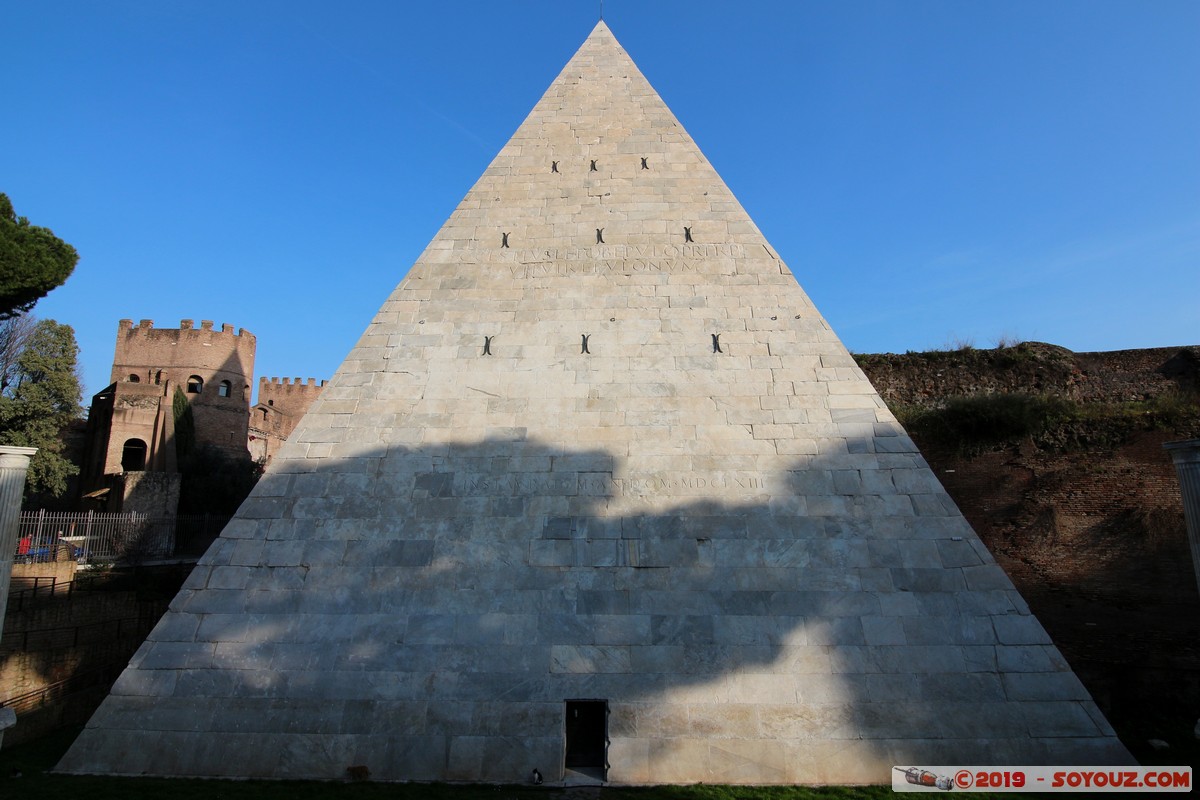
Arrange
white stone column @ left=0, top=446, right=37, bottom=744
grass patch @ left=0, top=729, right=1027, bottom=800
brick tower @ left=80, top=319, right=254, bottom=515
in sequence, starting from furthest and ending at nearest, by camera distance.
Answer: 1. brick tower @ left=80, top=319, right=254, bottom=515
2. white stone column @ left=0, top=446, right=37, bottom=744
3. grass patch @ left=0, top=729, right=1027, bottom=800

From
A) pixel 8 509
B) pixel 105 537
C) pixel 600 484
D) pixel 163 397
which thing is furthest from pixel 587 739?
pixel 163 397

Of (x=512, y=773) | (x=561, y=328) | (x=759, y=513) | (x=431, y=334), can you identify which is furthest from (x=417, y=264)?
(x=512, y=773)

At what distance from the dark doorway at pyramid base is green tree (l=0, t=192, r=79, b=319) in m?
21.3

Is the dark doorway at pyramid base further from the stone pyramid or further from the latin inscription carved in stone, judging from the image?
the latin inscription carved in stone

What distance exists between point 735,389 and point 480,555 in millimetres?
3752

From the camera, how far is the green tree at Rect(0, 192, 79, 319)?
18703 mm

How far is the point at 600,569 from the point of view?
7.46 metres

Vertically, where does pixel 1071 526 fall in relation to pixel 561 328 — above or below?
below

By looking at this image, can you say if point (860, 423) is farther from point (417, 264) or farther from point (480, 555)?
point (417, 264)

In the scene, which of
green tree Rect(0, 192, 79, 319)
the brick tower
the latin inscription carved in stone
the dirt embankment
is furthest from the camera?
the brick tower

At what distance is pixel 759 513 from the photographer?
7723 mm

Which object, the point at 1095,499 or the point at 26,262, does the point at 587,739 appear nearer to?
the point at 1095,499

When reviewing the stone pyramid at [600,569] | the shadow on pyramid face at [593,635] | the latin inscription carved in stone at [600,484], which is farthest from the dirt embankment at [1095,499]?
the latin inscription carved in stone at [600,484]

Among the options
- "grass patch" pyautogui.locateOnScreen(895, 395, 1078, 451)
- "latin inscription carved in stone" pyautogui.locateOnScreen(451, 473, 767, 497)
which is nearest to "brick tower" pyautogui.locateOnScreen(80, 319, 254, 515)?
"latin inscription carved in stone" pyautogui.locateOnScreen(451, 473, 767, 497)
